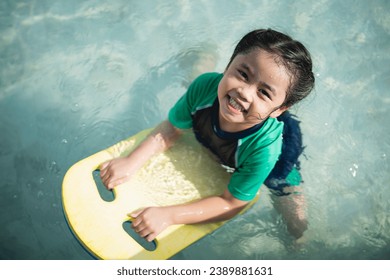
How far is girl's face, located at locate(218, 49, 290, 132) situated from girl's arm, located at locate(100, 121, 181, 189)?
498mm

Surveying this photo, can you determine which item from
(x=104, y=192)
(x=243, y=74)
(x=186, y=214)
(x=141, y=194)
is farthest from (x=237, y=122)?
(x=104, y=192)

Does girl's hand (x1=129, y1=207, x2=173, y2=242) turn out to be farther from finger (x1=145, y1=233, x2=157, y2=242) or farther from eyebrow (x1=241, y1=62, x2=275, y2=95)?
eyebrow (x1=241, y1=62, x2=275, y2=95)

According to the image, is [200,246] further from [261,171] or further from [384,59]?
[384,59]

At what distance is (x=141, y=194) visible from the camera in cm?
210

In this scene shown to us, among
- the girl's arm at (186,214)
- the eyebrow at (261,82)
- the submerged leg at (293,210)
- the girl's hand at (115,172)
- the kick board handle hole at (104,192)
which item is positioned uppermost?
the eyebrow at (261,82)

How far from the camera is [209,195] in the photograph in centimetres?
214

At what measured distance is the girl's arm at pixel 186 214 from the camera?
197cm

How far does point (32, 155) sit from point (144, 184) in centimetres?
78

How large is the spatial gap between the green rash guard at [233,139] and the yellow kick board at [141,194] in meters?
0.11

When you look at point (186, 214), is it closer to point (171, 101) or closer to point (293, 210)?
point (293, 210)

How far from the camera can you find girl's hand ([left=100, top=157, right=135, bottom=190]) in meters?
2.09

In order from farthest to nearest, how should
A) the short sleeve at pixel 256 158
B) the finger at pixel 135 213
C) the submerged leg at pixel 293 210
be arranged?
the submerged leg at pixel 293 210, the finger at pixel 135 213, the short sleeve at pixel 256 158

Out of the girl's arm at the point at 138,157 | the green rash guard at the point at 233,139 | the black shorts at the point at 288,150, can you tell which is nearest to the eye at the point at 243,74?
the green rash guard at the point at 233,139

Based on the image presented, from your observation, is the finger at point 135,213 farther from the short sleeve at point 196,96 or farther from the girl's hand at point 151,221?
the short sleeve at point 196,96
